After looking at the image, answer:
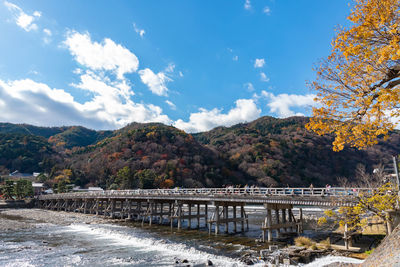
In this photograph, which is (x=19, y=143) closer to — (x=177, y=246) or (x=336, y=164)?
(x=177, y=246)

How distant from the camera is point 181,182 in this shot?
67.9 meters

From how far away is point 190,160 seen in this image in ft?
257

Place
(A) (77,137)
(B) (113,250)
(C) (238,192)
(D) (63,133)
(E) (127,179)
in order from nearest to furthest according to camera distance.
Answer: (B) (113,250)
(C) (238,192)
(E) (127,179)
(D) (63,133)
(A) (77,137)

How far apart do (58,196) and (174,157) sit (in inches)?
1409

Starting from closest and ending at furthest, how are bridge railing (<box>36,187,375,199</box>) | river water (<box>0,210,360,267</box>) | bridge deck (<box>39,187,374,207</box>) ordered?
river water (<box>0,210,360,267</box>) < bridge deck (<box>39,187,374,207</box>) < bridge railing (<box>36,187,375,199</box>)

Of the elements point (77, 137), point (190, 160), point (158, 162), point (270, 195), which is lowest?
point (270, 195)

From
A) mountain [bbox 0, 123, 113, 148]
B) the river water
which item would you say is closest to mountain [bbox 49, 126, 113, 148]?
mountain [bbox 0, 123, 113, 148]

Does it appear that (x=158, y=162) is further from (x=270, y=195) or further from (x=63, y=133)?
(x=63, y=133)

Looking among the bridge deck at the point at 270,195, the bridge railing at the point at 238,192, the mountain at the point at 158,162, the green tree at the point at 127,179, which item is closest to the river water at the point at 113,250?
the bridge deck at the point at 270,195

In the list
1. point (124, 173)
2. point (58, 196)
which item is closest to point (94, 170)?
point (124, 173)

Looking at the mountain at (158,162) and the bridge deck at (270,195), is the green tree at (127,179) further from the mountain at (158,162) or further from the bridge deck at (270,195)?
the bridge deck at (270,195)

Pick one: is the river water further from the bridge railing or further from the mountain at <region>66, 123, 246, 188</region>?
the mountain at <region>66, 123, 246, 188</region>

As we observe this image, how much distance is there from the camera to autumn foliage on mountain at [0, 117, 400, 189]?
7144 centimetres

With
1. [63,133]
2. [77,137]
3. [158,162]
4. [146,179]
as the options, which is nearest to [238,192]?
[146,179]
